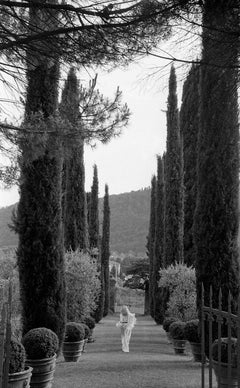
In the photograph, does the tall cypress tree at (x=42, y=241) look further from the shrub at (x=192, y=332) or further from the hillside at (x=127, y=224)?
the hillside at (x=127, y=224)

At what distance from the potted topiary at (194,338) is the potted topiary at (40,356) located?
4.20 meters

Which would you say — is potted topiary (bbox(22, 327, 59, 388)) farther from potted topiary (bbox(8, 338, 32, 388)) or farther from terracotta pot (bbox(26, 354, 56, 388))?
potted topiary (bbox(8, 338, 32, 388))

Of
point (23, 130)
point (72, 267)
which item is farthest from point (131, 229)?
point (23, 130)

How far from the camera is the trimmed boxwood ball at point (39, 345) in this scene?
824cm

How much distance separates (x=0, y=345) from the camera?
140 inches

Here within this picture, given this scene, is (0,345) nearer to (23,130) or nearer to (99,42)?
(99,42)

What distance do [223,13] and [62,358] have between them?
1097 centimetres

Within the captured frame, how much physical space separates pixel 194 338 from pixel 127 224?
70.9m

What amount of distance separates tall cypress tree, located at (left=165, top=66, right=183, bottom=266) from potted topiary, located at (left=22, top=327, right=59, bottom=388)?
13200mm

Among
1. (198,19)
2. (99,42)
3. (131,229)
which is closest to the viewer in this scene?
(198,19)

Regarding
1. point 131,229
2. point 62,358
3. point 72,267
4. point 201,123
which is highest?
point 131,229

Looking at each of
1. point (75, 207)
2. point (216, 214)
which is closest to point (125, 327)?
point (216, 214)

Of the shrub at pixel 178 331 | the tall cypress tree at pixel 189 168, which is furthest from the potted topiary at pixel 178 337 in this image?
the tall cypress tree at pixel 189 168

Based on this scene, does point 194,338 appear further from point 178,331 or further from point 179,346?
point 179,346
